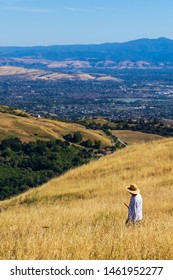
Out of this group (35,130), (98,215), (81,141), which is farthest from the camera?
(35,130)

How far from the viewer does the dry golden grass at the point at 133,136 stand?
337ft

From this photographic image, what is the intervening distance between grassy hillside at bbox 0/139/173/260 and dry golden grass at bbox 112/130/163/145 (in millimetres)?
72196

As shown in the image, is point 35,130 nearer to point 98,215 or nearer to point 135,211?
point 98,215

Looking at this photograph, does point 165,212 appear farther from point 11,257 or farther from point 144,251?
point 11,257

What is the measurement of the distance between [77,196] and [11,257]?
13.2 m

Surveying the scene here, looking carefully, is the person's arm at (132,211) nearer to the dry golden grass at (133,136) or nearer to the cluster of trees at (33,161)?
the cluster of trees at (33,161)

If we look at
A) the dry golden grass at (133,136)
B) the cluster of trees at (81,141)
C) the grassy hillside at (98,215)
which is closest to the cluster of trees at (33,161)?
the cluster of trees at (81,141)

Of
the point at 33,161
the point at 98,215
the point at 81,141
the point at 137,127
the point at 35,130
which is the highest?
the point at 98,215

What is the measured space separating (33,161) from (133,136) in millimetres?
36668

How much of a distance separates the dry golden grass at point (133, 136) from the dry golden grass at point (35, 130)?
3.96m

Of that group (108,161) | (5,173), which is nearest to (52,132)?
(5,173)

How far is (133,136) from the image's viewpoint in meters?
108

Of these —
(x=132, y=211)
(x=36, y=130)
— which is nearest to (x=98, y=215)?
(x=132, y=211)

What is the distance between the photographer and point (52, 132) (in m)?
Result: 104
